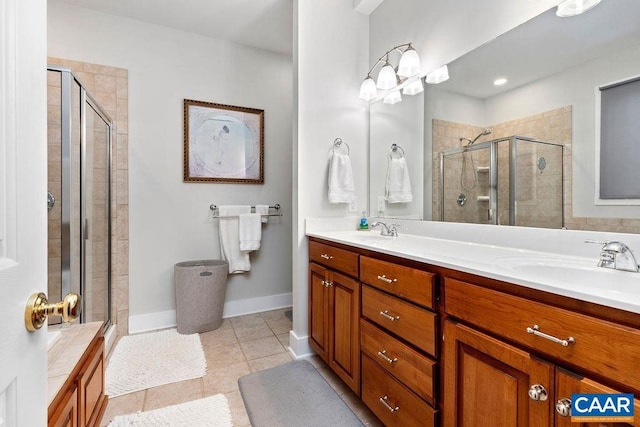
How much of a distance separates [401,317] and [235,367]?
1.27 meters

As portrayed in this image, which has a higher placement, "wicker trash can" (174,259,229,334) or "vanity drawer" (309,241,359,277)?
"vanity drawer" (309,241,359,277)

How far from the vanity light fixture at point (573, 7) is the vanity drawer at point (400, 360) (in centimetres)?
146

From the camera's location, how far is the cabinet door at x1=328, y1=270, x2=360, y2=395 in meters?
1.48

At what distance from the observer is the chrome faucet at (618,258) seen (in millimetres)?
898

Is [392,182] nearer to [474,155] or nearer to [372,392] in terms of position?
[474,155]

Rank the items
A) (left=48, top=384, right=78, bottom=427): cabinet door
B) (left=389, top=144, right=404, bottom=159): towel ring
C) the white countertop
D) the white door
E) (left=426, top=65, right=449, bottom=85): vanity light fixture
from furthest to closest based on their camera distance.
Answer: (left=389, top=144, right=404, bottom=159): towel ring < (left=426, top=65, right=449, bottom=85): vanity light fixture < (left=48, top=384, right=78, bottom=427): cabinet door < the white countertop < the white door

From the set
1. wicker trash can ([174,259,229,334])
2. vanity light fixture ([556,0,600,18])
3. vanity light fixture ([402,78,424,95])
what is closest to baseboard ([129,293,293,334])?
wicker trash can ([174,259,229,334])

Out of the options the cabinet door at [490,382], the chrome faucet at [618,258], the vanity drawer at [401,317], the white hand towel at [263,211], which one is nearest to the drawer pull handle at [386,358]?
the vanity drawer at [401,317]

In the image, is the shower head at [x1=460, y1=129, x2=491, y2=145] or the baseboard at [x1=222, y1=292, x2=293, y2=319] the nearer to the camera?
the shower head at [x1=460, y1=129, x2=491, y2=145]

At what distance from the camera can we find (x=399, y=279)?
1.20m

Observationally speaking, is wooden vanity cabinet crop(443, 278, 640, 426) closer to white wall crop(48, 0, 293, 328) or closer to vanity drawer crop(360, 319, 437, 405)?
vanity drawer crop(360, 319, 437, 405)

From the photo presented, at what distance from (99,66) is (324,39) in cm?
179

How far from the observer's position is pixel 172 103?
2.56 meters

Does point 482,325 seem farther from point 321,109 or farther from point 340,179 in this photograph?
point 321,109
